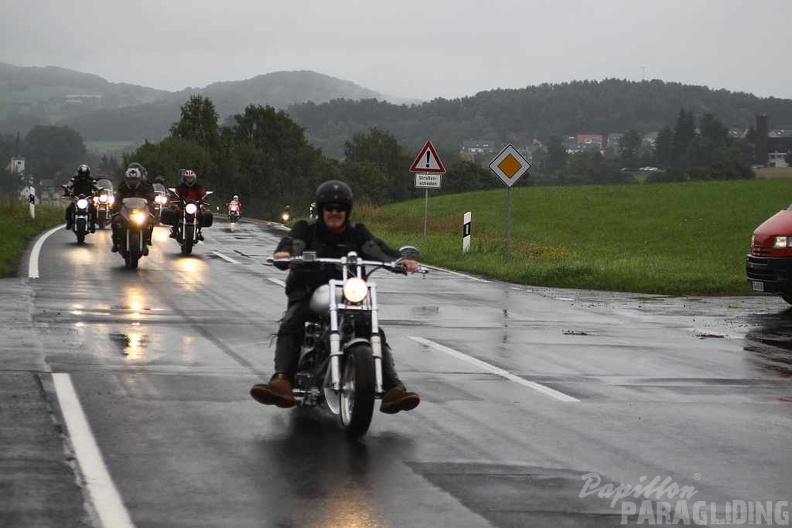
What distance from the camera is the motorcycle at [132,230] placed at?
22.1 meters

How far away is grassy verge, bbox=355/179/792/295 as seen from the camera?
24.2 meters

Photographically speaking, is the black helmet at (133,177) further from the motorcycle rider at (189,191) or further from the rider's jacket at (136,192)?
the motorcycle rider at (189,191)

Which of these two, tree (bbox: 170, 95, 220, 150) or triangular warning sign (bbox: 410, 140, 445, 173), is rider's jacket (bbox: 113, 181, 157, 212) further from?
tree (bbox: 170, 95, 220, 150)

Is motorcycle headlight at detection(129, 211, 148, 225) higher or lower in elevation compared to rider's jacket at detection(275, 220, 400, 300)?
lower

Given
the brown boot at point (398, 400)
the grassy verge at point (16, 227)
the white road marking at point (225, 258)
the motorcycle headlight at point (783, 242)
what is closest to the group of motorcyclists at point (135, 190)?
the white road marking at point (225, 258)

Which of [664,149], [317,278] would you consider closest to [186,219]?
[317,278]

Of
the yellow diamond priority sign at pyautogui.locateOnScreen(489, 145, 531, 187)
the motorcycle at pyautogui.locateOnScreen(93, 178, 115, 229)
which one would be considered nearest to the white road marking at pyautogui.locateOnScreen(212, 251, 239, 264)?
the motorcycle at pyautogui.locateOnScreen(93, 178, 115, 229)

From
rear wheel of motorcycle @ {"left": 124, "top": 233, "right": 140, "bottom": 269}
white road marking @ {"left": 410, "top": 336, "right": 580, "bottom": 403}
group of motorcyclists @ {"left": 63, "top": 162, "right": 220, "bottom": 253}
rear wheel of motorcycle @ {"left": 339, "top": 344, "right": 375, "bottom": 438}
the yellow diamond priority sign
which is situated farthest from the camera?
the yellow diamond priority sign

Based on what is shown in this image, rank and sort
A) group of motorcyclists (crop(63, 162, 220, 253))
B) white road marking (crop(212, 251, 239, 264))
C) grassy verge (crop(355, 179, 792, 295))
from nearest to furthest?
group of motorcyclists (crop(63, 162, 220, 253)) < grassy verge (crop(355, 179, 792, 295)) < white road marking (crop(212, 251, 239, 264))

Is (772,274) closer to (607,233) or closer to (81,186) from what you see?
(81,186)

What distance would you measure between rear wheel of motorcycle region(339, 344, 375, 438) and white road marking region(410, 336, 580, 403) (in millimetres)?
2318


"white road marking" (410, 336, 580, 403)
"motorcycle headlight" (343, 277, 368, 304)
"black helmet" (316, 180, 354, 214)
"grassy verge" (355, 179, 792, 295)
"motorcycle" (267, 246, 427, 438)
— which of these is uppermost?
"black helmet" (316, 180, 354, 214)

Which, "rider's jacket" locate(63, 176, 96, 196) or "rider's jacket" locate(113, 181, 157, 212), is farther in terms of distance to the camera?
"rider's jacket" locate(63, 176, 96, 196)

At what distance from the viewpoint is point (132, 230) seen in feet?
72.7
